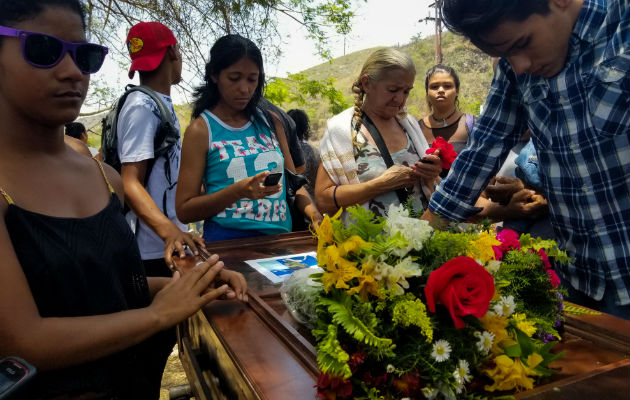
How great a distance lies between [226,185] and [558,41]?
1597mm

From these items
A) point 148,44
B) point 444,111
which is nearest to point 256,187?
point 148,44

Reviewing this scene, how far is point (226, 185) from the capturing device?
7.62 ft

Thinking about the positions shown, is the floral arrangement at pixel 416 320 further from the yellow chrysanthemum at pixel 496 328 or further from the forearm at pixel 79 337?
the forearm at pixel 79 337

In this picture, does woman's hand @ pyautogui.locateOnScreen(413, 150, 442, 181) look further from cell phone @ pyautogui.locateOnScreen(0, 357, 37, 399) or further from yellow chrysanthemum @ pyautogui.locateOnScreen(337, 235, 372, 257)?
cell phone @ pyautogui.locateOnScreen(0, 357, 37, 399)

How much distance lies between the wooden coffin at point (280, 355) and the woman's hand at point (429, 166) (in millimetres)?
1034

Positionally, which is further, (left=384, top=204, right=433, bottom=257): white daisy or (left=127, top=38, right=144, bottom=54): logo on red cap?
(left=127, top=38, right=144, bottom=54): logo on red cap

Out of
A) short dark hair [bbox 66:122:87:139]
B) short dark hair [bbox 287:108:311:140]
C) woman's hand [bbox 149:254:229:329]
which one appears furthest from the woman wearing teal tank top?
short dark hair [bbox 66:122:87:139]

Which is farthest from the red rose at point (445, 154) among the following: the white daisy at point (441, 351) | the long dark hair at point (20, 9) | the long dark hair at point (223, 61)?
the long dark hair at point (20, 9)

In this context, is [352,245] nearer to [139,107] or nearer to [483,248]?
[483,248]

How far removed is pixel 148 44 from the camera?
2648mm

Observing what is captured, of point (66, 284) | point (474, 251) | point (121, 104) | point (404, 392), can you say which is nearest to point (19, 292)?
point (66, 284)

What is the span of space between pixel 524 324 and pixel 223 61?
6.70ft

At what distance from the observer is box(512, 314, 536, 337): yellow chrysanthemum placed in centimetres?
94

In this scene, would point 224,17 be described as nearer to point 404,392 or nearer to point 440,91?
point 440,91
